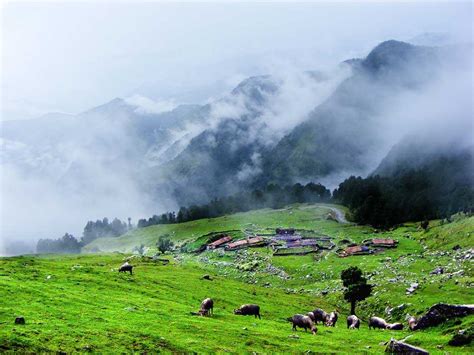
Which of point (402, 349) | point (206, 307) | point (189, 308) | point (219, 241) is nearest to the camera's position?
point (402, 349)

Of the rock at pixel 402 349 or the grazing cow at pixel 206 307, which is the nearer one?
the rock at pixel 402 349

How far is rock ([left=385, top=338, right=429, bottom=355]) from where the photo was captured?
34.6 metres

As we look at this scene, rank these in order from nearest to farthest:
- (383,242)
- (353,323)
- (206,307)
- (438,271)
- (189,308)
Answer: (206,307), (189,308), (353,323), (438,271), (383,242)

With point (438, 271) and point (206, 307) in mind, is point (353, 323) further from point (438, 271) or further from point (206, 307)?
point (438, 271)

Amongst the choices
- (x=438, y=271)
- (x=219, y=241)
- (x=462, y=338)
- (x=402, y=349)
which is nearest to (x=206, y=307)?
(x=402, y=349)

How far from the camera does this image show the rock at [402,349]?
3460 centimetres

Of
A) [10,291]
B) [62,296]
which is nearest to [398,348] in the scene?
[62,296]

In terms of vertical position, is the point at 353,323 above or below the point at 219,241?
below

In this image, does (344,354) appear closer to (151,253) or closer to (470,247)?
(470,247)

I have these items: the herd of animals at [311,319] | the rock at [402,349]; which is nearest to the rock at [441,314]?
the herd of animals at [311,319]

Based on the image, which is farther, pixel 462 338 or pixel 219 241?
pixel 219 241

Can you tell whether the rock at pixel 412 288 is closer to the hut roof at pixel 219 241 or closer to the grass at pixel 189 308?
the grass at pixel 189 308

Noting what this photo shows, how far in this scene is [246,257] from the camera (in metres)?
151

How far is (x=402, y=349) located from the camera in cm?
3603
